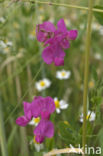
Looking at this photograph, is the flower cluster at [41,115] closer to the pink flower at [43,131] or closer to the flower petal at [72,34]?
the pink flower at [43,131]

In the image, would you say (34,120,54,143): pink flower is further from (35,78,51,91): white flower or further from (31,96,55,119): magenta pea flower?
(35,78,51,91): white flower

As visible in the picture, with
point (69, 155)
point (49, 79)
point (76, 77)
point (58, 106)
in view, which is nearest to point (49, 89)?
point (49, 79)

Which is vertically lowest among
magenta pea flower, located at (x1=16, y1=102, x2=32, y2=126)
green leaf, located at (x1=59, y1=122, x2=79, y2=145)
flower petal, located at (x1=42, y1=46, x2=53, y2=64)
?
green leaf, located at (x1=59, y1=122, x2=79, y2=145)

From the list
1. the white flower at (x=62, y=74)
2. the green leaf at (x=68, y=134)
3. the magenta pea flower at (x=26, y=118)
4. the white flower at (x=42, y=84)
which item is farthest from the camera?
the white flower at (x=62, y=74)

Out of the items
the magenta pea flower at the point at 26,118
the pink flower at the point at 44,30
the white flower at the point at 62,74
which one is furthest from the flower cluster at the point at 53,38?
the white flower at the point at 62,74

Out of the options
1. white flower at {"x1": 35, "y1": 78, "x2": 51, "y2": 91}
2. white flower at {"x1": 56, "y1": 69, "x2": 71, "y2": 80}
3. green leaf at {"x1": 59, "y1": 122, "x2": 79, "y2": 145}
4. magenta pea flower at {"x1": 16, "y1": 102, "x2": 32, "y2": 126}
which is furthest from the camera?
white flower at {"x1": 56, "y1": 69, "x2": 71, "y2": 80}

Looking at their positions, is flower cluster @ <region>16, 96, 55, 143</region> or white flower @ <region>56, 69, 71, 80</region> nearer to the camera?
flower cluster @ <region>16, 96, 55, 143</region>

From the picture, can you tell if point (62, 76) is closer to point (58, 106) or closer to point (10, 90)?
point (10, 90)

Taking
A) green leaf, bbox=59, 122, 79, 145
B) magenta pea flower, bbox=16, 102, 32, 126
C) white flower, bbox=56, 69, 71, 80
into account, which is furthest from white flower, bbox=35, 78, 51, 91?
magenta pea flower, bbox=16, 102, 32, 126

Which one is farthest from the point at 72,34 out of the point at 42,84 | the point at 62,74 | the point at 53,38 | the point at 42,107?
the point at 62,74
